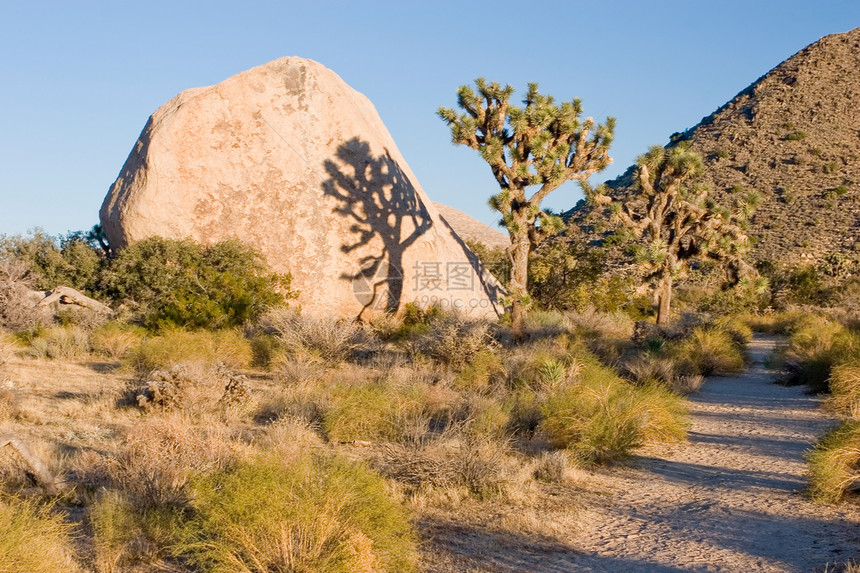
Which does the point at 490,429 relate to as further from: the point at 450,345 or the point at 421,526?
the point at 450,345

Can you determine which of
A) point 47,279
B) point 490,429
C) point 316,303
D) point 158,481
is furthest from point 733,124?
point 158,481

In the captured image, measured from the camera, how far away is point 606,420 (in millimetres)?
7488

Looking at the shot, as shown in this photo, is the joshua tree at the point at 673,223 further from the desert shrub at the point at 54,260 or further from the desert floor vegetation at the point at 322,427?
the desert shrub at the point at 54,260

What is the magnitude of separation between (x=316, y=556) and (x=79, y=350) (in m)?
10.7

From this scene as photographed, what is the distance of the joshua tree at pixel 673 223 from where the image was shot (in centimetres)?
1791

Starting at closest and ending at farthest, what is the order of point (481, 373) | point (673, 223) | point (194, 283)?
point (481, 373) < point (194, 283) < point (673, 223)

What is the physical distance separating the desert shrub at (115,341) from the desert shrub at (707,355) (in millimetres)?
9445

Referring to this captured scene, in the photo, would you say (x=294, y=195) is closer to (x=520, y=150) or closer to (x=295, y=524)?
(x=520, y=150)

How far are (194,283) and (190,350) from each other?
3334 millimetres

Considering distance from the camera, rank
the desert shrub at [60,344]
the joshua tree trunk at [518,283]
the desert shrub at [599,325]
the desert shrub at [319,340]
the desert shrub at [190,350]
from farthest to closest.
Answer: the desert shrub at [599,325], the joshua tree trunk at [518,283], the desert shrub at [60,344], the desert shrub at [319,340], the desert shrub at [190,350]

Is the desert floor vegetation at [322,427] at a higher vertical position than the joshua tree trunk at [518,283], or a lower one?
lower

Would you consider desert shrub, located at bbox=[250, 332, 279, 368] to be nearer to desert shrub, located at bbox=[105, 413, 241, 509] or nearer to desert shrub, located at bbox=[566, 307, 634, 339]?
desert shrub, located at bbox=[566, 307, 634, 339]

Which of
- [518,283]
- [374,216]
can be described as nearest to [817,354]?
[518,283]

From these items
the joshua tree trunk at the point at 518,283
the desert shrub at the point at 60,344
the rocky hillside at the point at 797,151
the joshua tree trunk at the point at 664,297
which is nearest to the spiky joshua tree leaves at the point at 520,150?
the joshua tree trunk at the point at 518,283
